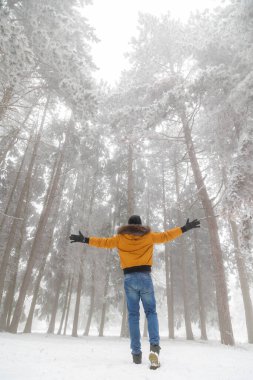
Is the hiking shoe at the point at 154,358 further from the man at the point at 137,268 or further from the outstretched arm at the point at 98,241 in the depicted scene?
the outstretched arm at the point at 98,241

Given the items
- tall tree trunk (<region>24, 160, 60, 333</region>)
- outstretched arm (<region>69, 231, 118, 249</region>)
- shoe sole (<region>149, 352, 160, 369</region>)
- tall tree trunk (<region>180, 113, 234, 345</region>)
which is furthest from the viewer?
tall tree trunk (<region>24, 160, 60, 333</region>)

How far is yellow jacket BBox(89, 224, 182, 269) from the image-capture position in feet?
14.4

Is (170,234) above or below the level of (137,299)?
above

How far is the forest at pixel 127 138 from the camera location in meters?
9.10

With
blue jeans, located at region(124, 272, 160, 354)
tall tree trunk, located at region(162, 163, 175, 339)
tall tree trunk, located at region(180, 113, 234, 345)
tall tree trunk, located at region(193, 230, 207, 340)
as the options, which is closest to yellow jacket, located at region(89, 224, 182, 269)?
blue jeans, located at region(124, 272, 160, 354)

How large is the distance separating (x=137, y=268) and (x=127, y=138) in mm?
10118

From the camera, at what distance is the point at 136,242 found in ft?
14.6

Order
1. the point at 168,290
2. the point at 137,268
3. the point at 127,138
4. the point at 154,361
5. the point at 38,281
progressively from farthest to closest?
the point at 168,290 → the point at 38,281 → the point at 127,138 → the point at 137,268 → the point at 154,361

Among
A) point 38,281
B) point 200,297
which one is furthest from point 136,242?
point 200,297

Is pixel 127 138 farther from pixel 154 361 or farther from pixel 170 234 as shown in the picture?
pixel 154 361

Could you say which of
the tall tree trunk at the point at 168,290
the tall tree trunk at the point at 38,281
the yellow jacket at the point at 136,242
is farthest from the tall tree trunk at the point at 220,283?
the tall tree trunk at the point at 38,281

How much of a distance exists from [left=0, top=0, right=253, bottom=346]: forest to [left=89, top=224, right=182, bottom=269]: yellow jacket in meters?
4.81

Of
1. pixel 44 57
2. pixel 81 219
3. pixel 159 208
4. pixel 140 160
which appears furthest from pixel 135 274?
pixel 159 208

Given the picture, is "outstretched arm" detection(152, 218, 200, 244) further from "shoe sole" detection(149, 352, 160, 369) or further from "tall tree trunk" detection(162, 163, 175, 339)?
"tall tree trunk" detection(162, 163, 175, 339)
